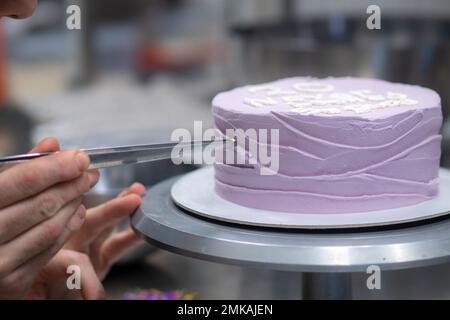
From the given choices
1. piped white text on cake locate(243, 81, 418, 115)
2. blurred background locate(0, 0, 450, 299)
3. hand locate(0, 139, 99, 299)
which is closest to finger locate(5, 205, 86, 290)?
hand locate(0, 139, 99, 299)

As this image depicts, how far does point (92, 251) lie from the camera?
0.83 m

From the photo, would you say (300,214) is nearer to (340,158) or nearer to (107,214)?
(340,158)

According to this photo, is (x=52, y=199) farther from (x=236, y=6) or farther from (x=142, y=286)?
(x=236, y=6)

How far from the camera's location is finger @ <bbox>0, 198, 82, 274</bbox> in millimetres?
564

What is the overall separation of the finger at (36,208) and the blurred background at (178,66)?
0.40m

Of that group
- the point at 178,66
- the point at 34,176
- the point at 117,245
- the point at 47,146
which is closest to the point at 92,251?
the point at 117,245

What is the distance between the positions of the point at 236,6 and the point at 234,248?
5.06 feet

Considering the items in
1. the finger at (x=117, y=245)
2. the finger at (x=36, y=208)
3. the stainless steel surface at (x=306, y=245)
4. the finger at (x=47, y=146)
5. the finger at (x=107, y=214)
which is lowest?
the finger at (x=117, y=245)

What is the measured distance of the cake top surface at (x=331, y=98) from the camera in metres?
0.64

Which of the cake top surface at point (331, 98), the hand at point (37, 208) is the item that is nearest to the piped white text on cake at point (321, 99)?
the cake top surface at point (331, 98)

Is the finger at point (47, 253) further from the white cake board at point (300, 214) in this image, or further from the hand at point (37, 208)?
the white cake board at point (300, 214)

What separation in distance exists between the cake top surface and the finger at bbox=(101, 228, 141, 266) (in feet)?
0.76

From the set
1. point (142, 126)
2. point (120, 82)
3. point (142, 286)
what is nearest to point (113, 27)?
point (120, 82)

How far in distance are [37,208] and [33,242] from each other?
0.03 meters
